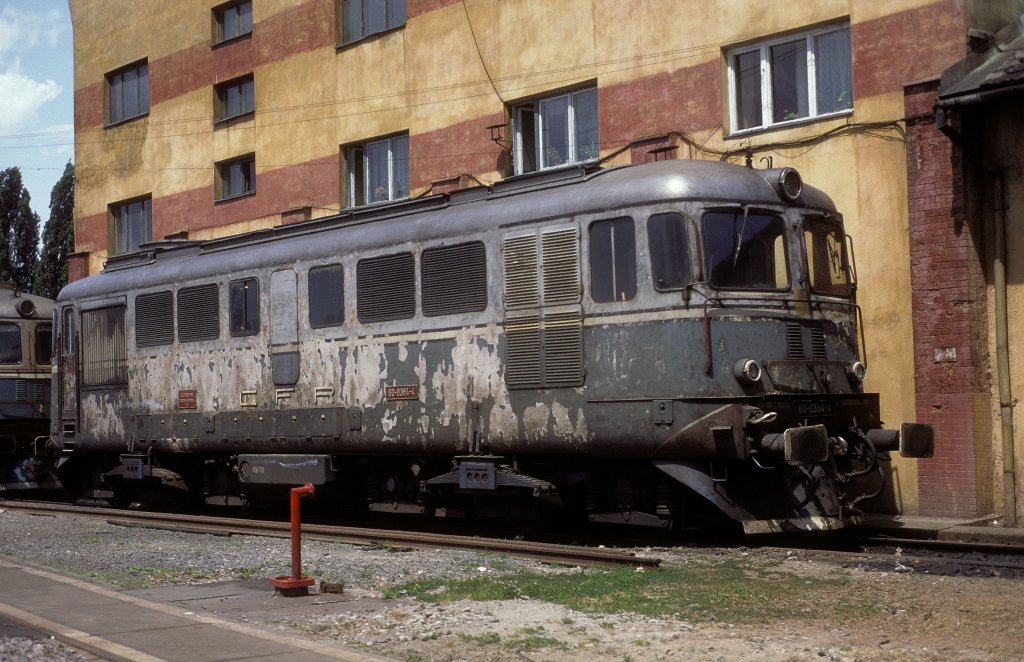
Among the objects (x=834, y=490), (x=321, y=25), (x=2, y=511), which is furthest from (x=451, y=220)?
(x=321, y=25)

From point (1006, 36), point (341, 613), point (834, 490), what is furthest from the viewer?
point (1006, 36)

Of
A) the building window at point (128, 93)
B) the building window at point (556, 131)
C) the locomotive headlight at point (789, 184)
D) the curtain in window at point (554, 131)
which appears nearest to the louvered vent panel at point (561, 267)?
the locomotive headlight at point (789, 184)

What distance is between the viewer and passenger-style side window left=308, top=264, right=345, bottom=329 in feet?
45.9

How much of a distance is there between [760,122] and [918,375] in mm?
3924

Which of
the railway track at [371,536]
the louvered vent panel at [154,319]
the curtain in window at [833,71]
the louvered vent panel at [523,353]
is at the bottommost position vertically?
the railway track at [371,536]

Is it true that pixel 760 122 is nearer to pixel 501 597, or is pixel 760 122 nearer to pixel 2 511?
pixel 501 597

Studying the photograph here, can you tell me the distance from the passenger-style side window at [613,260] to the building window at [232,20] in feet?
45.9

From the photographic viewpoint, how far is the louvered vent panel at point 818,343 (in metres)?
11.6

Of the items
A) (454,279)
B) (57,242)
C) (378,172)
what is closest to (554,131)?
(378,172)

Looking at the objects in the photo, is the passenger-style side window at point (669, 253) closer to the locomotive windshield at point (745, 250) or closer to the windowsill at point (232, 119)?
the locomotive windshield at point (745, 250)

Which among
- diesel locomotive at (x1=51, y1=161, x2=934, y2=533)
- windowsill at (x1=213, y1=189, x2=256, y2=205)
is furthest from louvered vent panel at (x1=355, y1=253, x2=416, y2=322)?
windowsill at (x1=213, y1=189, x2=256, y2=205)

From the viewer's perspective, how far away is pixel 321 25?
71.3 feet

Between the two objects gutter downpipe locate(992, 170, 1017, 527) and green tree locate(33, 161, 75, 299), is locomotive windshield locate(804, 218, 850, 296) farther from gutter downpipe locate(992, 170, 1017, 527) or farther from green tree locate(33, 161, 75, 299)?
green tree locate(33, 161, 75, 299)

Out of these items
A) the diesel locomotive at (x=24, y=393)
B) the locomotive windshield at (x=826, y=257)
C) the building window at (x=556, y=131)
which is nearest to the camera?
the locomotive windshield at (x=826, y=257)
